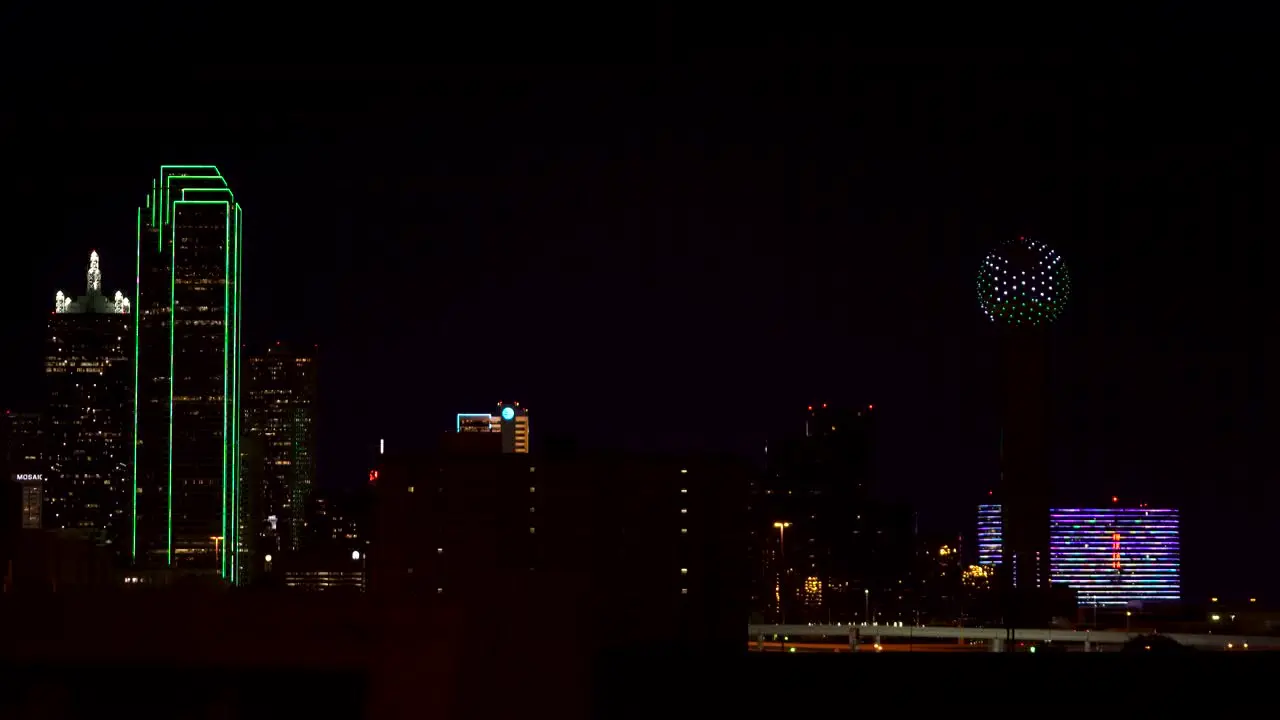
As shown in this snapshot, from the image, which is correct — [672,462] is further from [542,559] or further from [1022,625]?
[1022,625]

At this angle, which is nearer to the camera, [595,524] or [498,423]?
[595,524]

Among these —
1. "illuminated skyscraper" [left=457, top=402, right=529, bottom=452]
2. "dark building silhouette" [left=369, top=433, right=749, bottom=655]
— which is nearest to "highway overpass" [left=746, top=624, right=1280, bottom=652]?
"dark building silhouette" [left=369, top=433, right=749, bottom=655]

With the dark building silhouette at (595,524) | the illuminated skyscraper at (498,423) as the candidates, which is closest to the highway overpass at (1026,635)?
the dark building silhouette at (595,524)

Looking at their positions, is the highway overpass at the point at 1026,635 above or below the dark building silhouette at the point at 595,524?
below

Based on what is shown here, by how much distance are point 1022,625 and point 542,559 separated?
52.8 metres

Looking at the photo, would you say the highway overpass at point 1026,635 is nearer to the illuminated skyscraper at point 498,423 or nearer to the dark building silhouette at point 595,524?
the dark building silhouette at point 595,524

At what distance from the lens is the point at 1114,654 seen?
2570 cm

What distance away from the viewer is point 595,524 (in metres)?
137

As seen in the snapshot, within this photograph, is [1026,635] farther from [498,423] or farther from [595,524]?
[498,423]

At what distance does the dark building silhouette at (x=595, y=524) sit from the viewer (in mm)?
131250

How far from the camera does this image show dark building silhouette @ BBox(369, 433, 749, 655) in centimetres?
13125

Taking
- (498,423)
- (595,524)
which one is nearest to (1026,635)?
(595,524)

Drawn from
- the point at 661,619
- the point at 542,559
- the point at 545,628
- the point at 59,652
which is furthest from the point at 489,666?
the point at 542,559

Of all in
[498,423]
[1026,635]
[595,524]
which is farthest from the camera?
[498,423]
